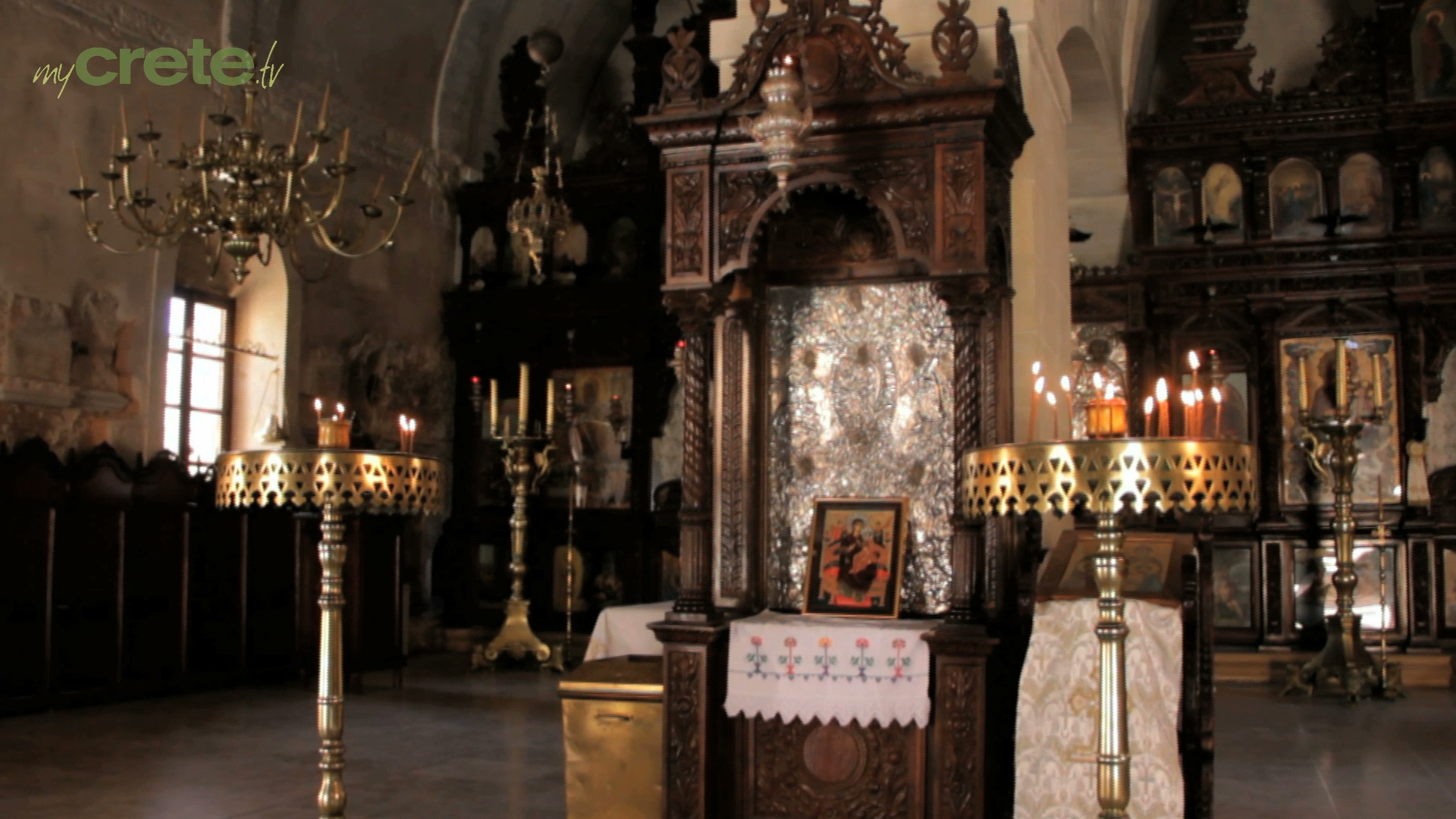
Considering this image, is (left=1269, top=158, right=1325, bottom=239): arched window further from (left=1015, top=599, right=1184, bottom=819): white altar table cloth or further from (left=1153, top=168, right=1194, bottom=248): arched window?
(left=1015, top=599, right=1184, bottom=819): white altar table cloth

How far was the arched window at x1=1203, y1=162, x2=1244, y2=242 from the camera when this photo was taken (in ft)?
38.3

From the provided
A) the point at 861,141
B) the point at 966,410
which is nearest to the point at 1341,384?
the point at 966,410

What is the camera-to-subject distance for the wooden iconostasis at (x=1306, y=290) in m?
11.0

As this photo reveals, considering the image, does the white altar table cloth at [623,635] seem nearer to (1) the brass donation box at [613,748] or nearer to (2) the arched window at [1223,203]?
(1) the brass donation box at [613,748]

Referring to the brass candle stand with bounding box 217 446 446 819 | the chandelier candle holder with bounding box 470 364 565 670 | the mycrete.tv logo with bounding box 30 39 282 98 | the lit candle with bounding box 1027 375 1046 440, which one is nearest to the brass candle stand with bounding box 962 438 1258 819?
the lit candle with bounding box 1027 375 1046 440

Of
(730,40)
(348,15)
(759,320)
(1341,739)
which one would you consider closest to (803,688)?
(759,320)

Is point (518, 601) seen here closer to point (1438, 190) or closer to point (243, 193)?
point (243, 193)

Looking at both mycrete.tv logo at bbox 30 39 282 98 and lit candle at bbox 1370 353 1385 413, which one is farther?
lit candle at bbox 1370 353 1385 413

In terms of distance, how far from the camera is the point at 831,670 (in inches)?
194

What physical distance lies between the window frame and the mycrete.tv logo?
62.9 inches

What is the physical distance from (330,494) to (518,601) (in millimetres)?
7457

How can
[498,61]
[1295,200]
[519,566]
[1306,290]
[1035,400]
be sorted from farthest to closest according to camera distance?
[498,61], [1295,200], [1306,290], [519,566], [1035,400]

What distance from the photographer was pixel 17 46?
8.78m

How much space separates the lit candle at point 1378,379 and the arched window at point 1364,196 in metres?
1.10
